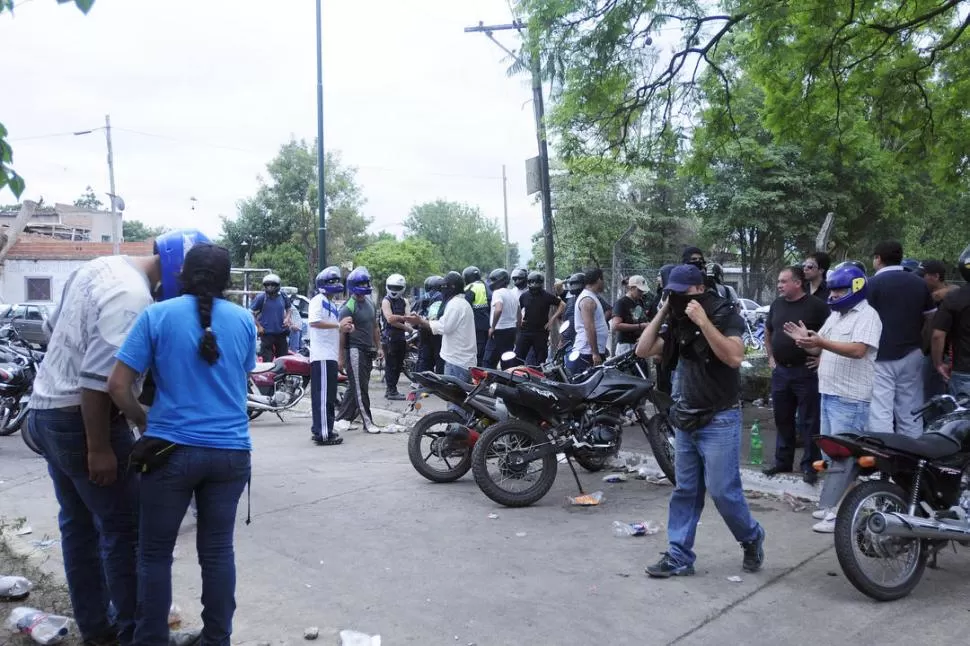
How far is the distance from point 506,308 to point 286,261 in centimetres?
3430

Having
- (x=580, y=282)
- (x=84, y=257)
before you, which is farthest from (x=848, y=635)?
(x=84, y=257)

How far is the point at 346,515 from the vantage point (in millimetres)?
6184

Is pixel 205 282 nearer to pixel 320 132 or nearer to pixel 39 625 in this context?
pixel 39 625

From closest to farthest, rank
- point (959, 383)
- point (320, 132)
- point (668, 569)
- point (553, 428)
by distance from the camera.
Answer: point (668, 569) < point (959, 383) < point (553, 428) < point (320, 132)

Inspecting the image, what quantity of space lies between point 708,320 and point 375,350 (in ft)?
19.6

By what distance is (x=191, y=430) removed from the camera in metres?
3.16

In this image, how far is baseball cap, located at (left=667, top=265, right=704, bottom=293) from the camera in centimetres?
460

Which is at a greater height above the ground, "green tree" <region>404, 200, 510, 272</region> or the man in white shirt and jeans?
"green tree" <region>404, 200, 510, 272</region>

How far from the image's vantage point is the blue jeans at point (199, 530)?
3146 millimetres

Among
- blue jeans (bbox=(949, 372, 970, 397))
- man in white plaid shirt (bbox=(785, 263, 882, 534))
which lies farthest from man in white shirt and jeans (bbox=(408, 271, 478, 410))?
blue jeans (bbox=(949, 372, 970, 397))

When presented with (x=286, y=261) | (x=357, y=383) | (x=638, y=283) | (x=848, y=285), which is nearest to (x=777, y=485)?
(x=848, y=285)

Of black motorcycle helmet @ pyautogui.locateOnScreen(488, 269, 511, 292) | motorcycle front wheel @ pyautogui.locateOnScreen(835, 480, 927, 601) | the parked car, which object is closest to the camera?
motorcycle front wheel @ pyautogui.locateOnScreen(835, 480, 927, 601)

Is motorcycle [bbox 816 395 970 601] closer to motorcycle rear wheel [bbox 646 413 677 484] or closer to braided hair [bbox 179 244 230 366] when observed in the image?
motorcycle rear wheel [bbox 646 413 677 484]

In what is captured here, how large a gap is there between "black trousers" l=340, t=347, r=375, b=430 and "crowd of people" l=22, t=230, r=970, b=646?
148 centimetres
